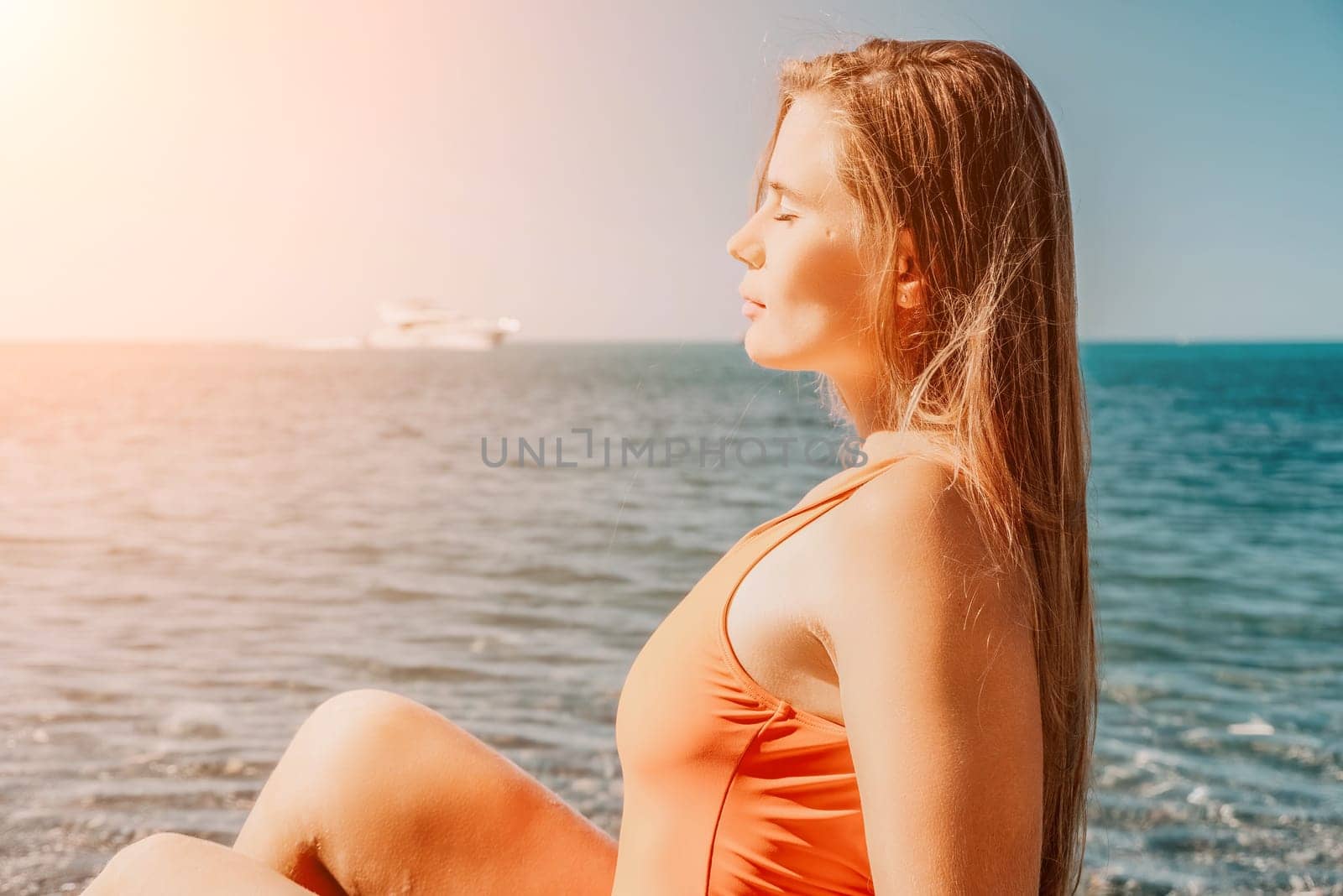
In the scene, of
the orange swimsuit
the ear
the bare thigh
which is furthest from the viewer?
the bare thigh

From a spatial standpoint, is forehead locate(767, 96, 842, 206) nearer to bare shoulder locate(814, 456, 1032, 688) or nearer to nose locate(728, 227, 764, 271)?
nose locate(728, 227, 764, 271)

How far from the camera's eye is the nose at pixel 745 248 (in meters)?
1.43

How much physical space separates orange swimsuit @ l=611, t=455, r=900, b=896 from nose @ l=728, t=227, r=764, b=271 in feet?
1.12

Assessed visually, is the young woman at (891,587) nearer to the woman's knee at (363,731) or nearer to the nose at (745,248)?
the nose at (745,248)

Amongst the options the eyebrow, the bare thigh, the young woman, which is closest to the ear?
the young woman

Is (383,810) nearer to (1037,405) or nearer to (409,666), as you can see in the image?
(1037,405)

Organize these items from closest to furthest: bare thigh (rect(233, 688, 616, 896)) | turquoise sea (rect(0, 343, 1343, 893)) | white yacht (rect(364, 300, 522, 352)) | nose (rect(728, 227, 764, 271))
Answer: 1. nose (rect(728, 227, 764, 271))
2. bare thigh (rect(233, 688, 616, 896))
3. turquoise sea (rect(0, 343, 1343, 893))
4. white yacht (rect(364, 300, 522, 352))

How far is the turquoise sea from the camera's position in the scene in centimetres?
346

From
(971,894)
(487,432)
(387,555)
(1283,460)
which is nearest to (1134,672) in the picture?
Result: (971,894)

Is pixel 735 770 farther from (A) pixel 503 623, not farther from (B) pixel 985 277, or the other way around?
(A) pixel 503 623

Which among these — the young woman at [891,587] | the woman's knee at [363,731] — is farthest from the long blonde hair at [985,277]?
the woman's knee at [363,731]

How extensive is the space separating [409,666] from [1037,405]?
444 centimetres

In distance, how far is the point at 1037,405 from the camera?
1.29 meters

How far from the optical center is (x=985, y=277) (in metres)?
1.29
